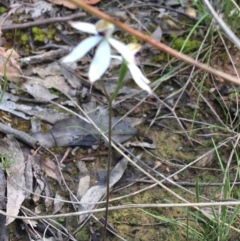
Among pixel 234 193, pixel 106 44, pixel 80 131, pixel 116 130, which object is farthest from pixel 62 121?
pixel 106 44

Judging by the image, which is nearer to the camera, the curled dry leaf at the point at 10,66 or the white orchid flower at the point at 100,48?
the white orchid flower at the point at 100,48

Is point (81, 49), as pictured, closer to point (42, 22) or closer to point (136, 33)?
point (136, 33)

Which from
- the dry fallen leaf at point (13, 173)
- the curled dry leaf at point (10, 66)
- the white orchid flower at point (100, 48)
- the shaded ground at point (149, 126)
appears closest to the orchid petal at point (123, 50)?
the white orchid flower at point (100, 48)

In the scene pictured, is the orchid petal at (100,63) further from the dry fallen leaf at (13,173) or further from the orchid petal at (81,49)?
the dry fallen leaf at (13,173)

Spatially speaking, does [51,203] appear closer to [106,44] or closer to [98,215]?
[98,215]

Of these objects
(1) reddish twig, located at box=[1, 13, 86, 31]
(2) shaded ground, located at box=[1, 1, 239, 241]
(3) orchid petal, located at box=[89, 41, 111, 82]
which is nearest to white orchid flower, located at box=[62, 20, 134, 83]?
(3) orchid petal, located at box=[89, 41, 111, 82]

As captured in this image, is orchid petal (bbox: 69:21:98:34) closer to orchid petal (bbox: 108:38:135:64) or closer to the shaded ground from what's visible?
orchid petal (bbox: 108:38:135:64)

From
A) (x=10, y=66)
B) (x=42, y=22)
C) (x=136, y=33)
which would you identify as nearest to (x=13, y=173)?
(x=10, y=66)

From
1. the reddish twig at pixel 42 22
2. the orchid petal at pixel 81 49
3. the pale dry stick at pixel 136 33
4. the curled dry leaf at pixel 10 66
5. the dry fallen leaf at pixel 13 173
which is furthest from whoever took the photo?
the reddish twig at pixel 42 22
